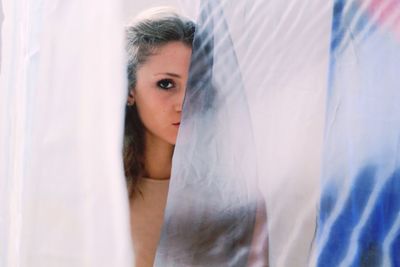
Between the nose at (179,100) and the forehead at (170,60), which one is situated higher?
the forehead at (170,60)

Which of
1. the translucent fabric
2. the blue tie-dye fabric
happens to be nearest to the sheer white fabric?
the translucent fabric

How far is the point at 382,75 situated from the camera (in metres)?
0.74

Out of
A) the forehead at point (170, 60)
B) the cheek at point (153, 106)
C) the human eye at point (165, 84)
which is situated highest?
the forehead at point (170, 60)

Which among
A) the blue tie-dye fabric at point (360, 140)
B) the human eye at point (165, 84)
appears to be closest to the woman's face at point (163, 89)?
the human eye at point (165, 84)

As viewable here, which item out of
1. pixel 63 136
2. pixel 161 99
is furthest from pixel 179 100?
pixel 63 136

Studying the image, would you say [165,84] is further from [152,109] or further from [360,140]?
[360,140]

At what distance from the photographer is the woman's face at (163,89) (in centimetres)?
84

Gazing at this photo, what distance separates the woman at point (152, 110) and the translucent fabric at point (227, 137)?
0.02 meters

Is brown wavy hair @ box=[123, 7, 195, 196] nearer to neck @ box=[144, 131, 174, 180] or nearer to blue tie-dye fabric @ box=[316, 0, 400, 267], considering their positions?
neck @ box=[144, 131, 174, 180]

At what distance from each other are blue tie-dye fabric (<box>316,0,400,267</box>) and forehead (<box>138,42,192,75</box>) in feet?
0.74

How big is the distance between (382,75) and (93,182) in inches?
18.1

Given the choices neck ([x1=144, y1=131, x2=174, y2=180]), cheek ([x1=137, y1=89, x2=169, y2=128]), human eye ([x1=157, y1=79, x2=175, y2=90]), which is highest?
human eye ([x1=157, y1=79, x2=175, y2=90])

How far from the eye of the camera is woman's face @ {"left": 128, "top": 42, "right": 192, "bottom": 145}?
33.3 inches

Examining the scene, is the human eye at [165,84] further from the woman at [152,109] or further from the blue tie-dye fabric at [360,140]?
the blue tie-dye fabric at [360,140]
